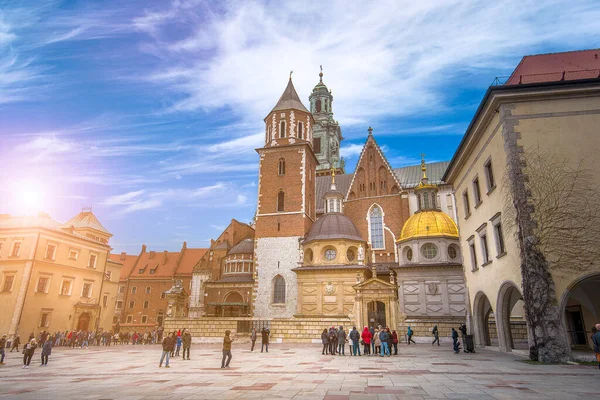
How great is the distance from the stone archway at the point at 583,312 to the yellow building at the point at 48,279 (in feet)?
125

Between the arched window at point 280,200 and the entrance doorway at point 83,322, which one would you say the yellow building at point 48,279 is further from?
the arched window at point 280,200

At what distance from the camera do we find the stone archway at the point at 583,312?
1780cm

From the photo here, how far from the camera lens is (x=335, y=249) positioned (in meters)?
36.2

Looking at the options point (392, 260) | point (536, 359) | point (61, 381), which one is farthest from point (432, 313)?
point (61, 381)

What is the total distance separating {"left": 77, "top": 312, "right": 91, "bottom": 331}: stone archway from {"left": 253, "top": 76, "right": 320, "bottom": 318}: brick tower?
55.5ft

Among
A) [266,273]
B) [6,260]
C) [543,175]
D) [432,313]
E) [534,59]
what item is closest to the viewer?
[543,175]

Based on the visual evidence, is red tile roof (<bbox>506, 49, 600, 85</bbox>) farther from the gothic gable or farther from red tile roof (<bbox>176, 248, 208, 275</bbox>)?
red tile roof (<bbox>176, 248, 208, 275</bbox>)

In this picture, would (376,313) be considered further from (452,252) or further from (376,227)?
(376,227)

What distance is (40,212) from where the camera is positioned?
39656 millimetres

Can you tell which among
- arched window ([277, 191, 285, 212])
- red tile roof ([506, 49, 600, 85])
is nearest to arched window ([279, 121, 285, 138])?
arched window ([277, 191, 285, 212])

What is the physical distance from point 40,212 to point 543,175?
142ft

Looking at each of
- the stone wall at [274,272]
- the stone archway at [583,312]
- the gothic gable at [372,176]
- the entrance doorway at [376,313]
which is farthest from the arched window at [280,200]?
the stone archway at [583,312]

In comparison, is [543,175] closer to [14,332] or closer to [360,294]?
[360,294]

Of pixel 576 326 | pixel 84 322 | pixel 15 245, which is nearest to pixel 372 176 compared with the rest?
pixel 576 326
